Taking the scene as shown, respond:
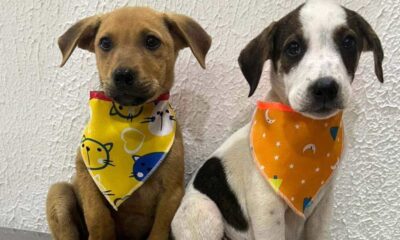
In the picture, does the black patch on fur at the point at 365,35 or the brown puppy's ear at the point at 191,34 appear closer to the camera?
the black patch on fur at the point at 365,35

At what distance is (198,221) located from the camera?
151cm

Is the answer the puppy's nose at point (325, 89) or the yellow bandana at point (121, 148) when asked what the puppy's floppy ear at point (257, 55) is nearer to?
the puppy's nose at point (325, 89)

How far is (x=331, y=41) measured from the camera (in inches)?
52.3

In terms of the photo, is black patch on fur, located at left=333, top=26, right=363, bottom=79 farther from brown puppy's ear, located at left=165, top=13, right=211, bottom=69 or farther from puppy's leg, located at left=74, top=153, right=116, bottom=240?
puppy's leg, located at left=74, top=153, right=116, bottom=240

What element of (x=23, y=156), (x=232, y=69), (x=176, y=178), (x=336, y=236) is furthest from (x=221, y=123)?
(x=23, y=156)

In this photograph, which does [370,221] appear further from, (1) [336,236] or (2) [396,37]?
(2) [396,37]

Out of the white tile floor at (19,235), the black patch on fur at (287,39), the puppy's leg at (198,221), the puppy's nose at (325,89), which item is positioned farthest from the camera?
the white tile floor at (19,235)

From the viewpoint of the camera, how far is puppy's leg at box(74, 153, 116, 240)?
1.58 metres

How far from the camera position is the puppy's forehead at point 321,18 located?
4.38 ft

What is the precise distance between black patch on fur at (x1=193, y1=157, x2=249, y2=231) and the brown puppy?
Answer: 0.26 ft

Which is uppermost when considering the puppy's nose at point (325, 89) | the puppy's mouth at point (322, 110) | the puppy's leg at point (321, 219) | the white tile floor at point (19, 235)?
the puppy's nose at point (325, 89)

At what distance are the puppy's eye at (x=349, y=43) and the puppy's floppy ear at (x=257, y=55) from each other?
0.21m

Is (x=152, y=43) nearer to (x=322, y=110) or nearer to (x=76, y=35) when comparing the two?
(x=76, y=35)

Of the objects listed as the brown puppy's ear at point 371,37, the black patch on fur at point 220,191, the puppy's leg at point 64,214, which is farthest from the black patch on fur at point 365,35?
the puppy's leg at point 64,214
